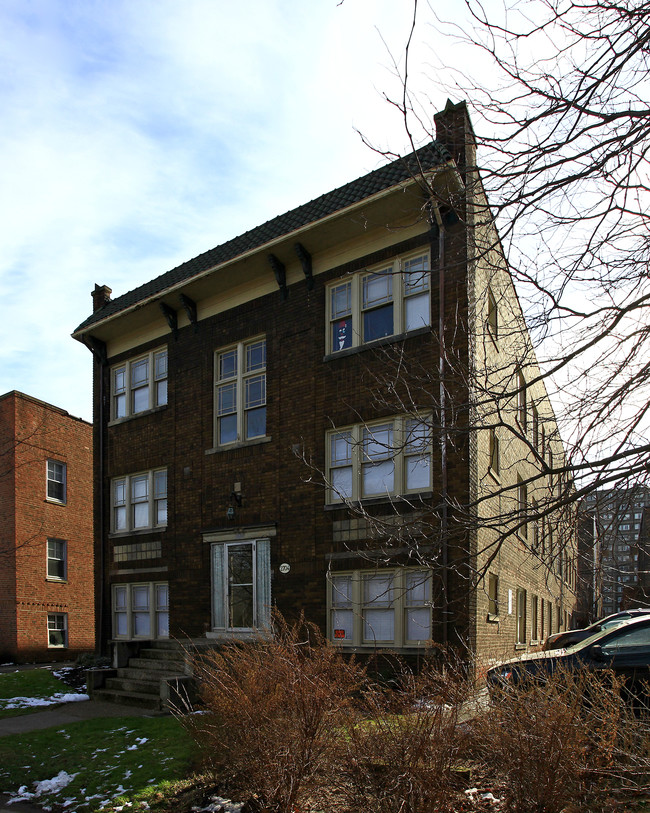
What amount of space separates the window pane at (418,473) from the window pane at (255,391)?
163 inches

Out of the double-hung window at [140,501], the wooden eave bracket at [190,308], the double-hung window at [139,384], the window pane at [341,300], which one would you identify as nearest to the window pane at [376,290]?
the window pane at [341,300]

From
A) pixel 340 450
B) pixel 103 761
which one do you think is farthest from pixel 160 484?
pixel 103 761

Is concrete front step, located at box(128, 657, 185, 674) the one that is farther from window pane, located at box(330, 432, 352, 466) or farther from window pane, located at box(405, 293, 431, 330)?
window pane, located at box(405, 293, 431, 330)

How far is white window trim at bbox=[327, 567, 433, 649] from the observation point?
41.5ft

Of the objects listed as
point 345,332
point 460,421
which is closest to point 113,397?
point 345,332

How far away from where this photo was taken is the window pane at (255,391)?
15945mm

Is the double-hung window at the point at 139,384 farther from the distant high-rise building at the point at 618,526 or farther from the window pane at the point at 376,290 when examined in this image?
the distant high-rise building at the point at 618,526

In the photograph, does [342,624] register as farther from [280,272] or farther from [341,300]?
[280,272]

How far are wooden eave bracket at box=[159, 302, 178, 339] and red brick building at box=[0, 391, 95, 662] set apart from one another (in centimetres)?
733

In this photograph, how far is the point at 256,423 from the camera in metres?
16.0

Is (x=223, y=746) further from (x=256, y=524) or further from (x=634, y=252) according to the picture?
(x=256, y=524)

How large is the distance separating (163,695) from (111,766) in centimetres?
328

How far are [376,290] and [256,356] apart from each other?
11.5 feet

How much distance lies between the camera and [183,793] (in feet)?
24.5
